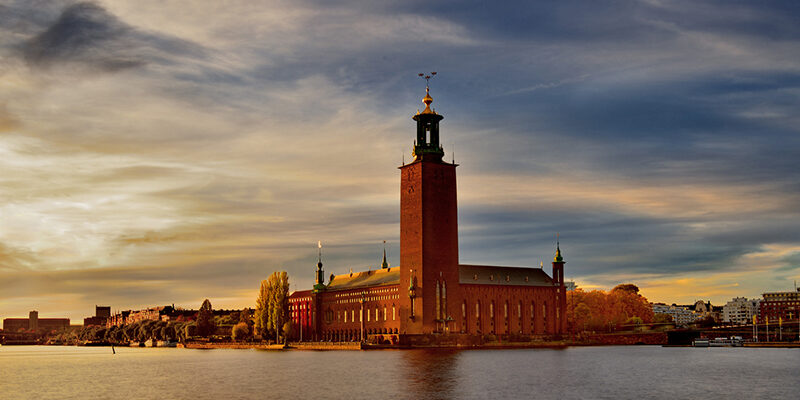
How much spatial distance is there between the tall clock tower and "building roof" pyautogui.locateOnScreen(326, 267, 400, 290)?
388 inches

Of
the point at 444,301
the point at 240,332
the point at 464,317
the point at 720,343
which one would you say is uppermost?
the point at 444,301

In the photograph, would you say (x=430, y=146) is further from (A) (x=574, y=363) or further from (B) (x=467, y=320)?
(A) (x=574, y=363)

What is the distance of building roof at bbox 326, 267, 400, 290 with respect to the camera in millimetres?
142500

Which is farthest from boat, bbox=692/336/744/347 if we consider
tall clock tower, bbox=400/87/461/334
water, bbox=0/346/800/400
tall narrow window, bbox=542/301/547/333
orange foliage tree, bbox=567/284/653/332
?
water, bbox=0/346/800/400

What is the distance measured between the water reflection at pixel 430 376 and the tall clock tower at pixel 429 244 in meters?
28.4

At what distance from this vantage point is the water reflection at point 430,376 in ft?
184

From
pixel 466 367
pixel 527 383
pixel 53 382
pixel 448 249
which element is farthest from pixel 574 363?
pixel 53 382

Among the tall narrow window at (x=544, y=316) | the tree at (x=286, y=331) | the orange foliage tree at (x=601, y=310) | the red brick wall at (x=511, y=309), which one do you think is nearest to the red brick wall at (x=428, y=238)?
the red brick wall at (x=511, y=309)

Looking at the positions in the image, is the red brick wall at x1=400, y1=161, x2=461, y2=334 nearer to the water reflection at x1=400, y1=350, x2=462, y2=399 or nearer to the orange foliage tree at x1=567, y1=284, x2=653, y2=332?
the water reflection at x1=400, y1=350, x2=462, y2=399

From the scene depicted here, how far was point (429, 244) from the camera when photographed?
125938 millimetres

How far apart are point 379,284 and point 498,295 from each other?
19.0 m

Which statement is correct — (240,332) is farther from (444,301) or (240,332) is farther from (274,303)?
(444,301)

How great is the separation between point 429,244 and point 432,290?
6472 millimetres

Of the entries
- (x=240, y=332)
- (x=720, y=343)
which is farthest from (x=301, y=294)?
(x=720, y=343)
